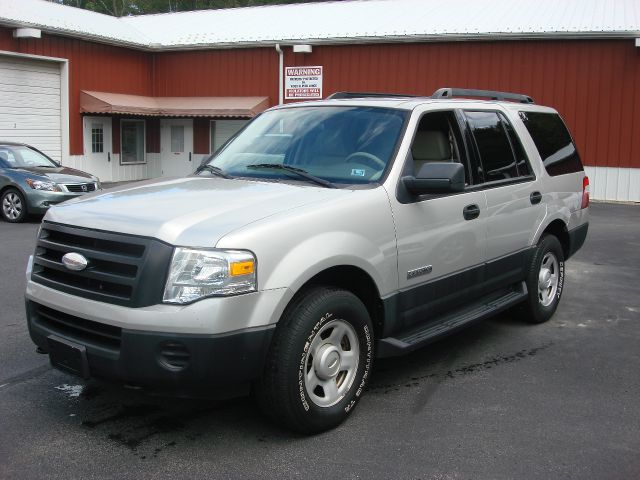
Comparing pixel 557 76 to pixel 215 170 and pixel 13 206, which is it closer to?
pixel 13 206

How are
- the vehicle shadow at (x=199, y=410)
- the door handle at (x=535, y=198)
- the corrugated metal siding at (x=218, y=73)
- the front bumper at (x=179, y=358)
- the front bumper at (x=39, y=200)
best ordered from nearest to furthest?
the front bumper at (x=179, y=358) → the vehicle shadow at (x=199, y=410) → the door handle at (x=535, y=198) → the front bumper at (x=39, y=200) → the corrugated metal siding at (x=218, y=73)

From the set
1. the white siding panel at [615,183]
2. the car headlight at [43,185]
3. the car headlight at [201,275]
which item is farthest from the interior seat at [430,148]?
the white siding panel at [615,183]

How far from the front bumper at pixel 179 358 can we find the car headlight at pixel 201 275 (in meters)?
0.20

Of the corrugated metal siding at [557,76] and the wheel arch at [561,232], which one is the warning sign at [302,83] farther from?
the wheel arch at [561,232]

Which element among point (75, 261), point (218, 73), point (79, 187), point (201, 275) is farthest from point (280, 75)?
point (201, 275)

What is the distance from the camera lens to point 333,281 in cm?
408

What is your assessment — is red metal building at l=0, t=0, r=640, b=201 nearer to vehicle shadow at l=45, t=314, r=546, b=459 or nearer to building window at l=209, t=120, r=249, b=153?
building window at l=209, t=120, r=249, b=153

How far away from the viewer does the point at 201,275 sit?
3.39 m

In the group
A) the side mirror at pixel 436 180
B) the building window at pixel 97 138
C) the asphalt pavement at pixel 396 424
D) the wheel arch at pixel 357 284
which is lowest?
the asphalt pavement at pixel 396 424

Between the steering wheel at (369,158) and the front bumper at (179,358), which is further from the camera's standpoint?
the steering wheel at (369,158)

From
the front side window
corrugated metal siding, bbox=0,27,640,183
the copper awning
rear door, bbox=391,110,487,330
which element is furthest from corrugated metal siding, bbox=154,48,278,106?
rear door, bbox=391,110,487,330

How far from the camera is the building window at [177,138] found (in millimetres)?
24797

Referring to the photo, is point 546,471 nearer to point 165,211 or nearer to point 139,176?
point 165,211

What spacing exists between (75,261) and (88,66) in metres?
19.9
